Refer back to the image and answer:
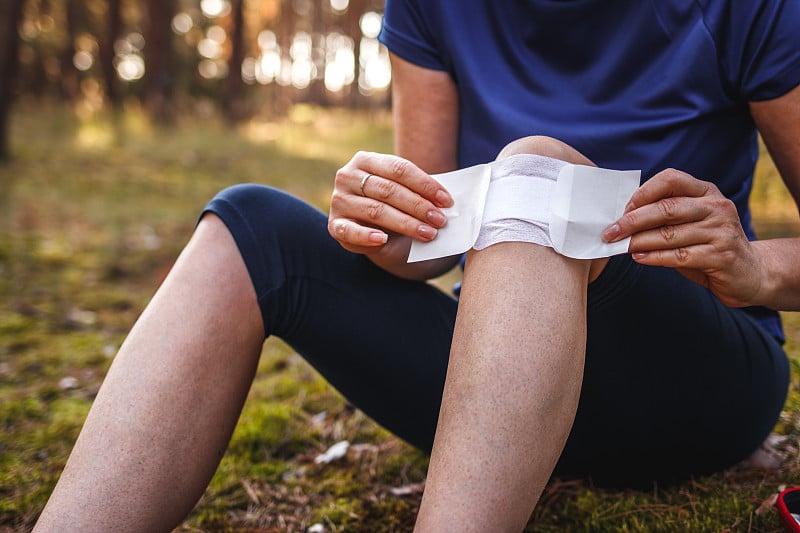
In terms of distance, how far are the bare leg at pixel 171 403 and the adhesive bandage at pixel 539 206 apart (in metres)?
0.36

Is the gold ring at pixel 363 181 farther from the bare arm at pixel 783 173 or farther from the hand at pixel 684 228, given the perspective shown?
the bare arm at pixel 783 173

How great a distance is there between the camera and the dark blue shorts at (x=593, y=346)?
1.02 meters

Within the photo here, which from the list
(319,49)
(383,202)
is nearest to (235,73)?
(383,202)

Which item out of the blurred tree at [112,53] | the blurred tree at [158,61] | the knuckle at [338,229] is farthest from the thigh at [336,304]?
the blurred tree at [112,53]

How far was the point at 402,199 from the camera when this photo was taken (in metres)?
0.95

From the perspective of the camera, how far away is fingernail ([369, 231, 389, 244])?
3.22 ft

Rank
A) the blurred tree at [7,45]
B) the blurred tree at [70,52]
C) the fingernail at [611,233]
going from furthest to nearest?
the blurred tree at [70,52]
the blurred tree at [7,45]
the fingernail at [611,233]

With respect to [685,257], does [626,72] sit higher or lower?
higher

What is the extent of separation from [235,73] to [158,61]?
1.59 meters

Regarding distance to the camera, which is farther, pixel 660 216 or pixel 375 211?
pixel 375 211

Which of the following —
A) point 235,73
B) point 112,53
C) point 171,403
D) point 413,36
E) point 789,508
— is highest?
point 413,36

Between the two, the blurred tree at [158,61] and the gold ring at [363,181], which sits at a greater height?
the gold ring at [363,181]

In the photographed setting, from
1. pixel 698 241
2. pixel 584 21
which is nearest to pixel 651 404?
pixel 698 241

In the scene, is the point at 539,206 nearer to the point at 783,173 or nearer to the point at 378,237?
the point at 378,237
